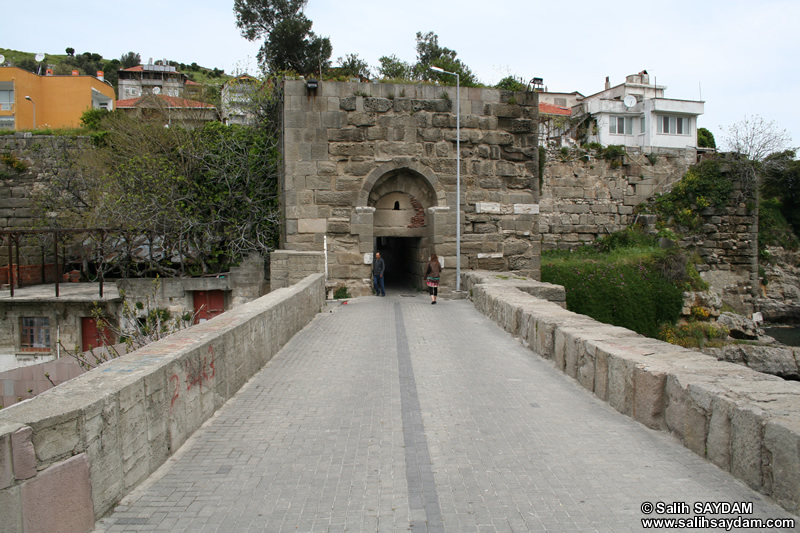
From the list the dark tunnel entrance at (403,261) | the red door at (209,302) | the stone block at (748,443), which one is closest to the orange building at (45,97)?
the dark tunnel entrance at (403,261)

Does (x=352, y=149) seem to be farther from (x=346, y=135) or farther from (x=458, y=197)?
(x=458, y=197)

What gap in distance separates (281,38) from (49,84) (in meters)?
14.2

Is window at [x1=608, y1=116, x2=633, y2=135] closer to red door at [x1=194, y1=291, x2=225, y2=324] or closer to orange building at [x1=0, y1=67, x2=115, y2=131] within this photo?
red door at [x1=194, y1=291, x2=225, y2=324]

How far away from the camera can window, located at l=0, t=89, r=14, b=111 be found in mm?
34312

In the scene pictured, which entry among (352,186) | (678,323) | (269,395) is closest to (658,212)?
(678,323)

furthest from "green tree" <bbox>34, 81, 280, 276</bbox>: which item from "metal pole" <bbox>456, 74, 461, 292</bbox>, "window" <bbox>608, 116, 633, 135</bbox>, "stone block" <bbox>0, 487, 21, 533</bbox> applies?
"window" <bbox>608, 116, 633, 135</bbox>

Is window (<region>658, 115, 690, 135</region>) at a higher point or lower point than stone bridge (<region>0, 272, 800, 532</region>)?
higher

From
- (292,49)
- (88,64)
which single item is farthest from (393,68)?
(88,64)

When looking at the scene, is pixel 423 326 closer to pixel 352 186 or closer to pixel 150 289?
pixel 352 186

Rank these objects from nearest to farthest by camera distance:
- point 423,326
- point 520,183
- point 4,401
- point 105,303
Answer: point 423,326
point 4,401
point 105,303
point 520,183

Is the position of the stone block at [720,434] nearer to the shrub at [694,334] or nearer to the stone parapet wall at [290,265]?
the stone parapet wall at [290,265]

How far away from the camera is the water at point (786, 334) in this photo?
22.2 m

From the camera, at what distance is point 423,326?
10523mm

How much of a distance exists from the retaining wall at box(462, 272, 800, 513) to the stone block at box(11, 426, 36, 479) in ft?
13.3
